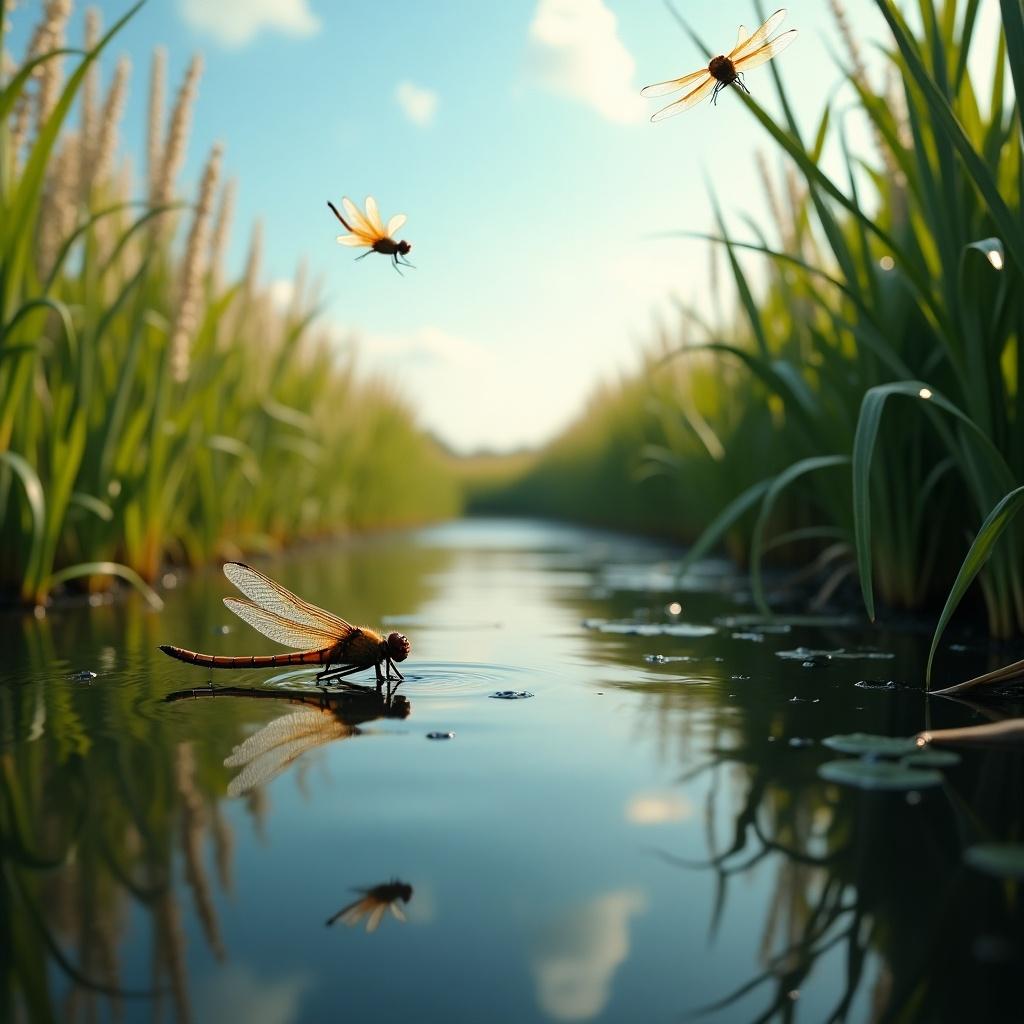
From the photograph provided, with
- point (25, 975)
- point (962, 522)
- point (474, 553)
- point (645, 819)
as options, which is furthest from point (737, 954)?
point (474, 553)

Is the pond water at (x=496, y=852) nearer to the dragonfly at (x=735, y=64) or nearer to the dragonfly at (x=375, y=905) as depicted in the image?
the dragonfly at (x=375, y=905)

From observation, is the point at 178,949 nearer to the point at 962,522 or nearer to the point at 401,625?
the point at 401,625

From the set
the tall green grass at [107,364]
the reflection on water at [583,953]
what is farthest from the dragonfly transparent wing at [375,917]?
the tall green grass at [107,364]

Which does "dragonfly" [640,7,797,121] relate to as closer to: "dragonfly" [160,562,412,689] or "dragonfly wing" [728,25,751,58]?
"dragonfly wing" [728,25,751,58]

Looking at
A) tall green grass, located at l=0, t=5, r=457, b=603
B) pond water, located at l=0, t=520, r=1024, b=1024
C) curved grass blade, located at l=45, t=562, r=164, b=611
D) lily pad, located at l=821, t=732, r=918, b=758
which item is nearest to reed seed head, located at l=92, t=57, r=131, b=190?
tall green grass, located at l=0, t=5, r=457, b=603

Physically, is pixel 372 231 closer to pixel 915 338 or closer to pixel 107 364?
pixel 915 338
